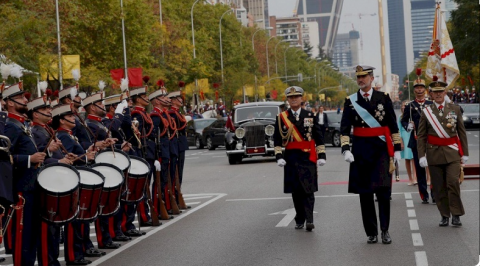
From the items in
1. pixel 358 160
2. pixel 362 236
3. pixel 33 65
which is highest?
pixel 33 65

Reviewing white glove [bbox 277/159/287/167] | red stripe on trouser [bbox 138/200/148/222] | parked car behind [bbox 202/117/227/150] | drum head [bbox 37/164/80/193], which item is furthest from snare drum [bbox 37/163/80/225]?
parked car behind [bbox 202/117/227/150]

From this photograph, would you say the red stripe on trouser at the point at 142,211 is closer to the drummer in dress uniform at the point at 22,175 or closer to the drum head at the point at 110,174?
the drum head at the point at 110,174

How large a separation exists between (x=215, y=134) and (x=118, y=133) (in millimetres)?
33567

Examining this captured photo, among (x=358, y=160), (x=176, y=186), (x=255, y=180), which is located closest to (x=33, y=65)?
(x=255, y=180)

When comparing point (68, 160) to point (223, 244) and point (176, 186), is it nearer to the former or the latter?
point (223, 244)

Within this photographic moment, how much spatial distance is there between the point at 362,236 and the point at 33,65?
2637 centimetres

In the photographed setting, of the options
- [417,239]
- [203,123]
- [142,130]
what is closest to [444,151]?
[417,239]

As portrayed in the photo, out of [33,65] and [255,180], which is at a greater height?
[33,65]

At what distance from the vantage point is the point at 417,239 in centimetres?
1241

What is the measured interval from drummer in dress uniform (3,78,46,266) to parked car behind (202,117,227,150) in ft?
122

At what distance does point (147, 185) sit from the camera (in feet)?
46.2

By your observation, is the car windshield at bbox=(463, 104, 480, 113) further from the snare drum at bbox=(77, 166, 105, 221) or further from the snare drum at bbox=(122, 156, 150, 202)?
the snare drum at bbox=(77, 166, 105, 221)

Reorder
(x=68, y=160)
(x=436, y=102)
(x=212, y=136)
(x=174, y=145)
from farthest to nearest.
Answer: (x=212, y=136)
(x=174, y=145)
(x=436, y=102)
(x=68, y=160)

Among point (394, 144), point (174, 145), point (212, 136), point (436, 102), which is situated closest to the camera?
point (394, 144)
